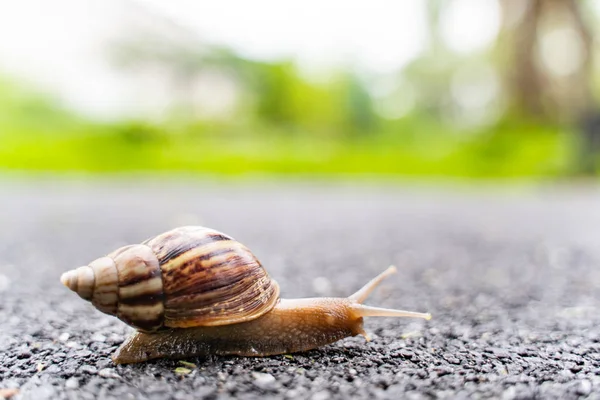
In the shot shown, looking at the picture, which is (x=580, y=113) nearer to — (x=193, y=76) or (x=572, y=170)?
(x=572, y=170)

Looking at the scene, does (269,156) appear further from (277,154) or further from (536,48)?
(536,48)

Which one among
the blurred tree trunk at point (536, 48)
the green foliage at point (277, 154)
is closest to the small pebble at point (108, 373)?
the green foliage at point (277, 154)

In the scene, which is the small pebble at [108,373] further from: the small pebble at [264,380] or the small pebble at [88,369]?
the small pebble at [264,380]

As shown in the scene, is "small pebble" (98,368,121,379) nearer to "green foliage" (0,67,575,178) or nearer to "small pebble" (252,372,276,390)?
"small pebble" (252,372,276,390)

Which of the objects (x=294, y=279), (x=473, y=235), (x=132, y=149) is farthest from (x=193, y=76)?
(x=294, y=279)

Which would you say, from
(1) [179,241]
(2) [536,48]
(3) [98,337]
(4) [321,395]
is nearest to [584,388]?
(4) [321,395]

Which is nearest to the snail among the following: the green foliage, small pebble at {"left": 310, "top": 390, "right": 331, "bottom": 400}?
small pebble at {"left": 310, "top": 390, "right": 331, "bottom": 400}
